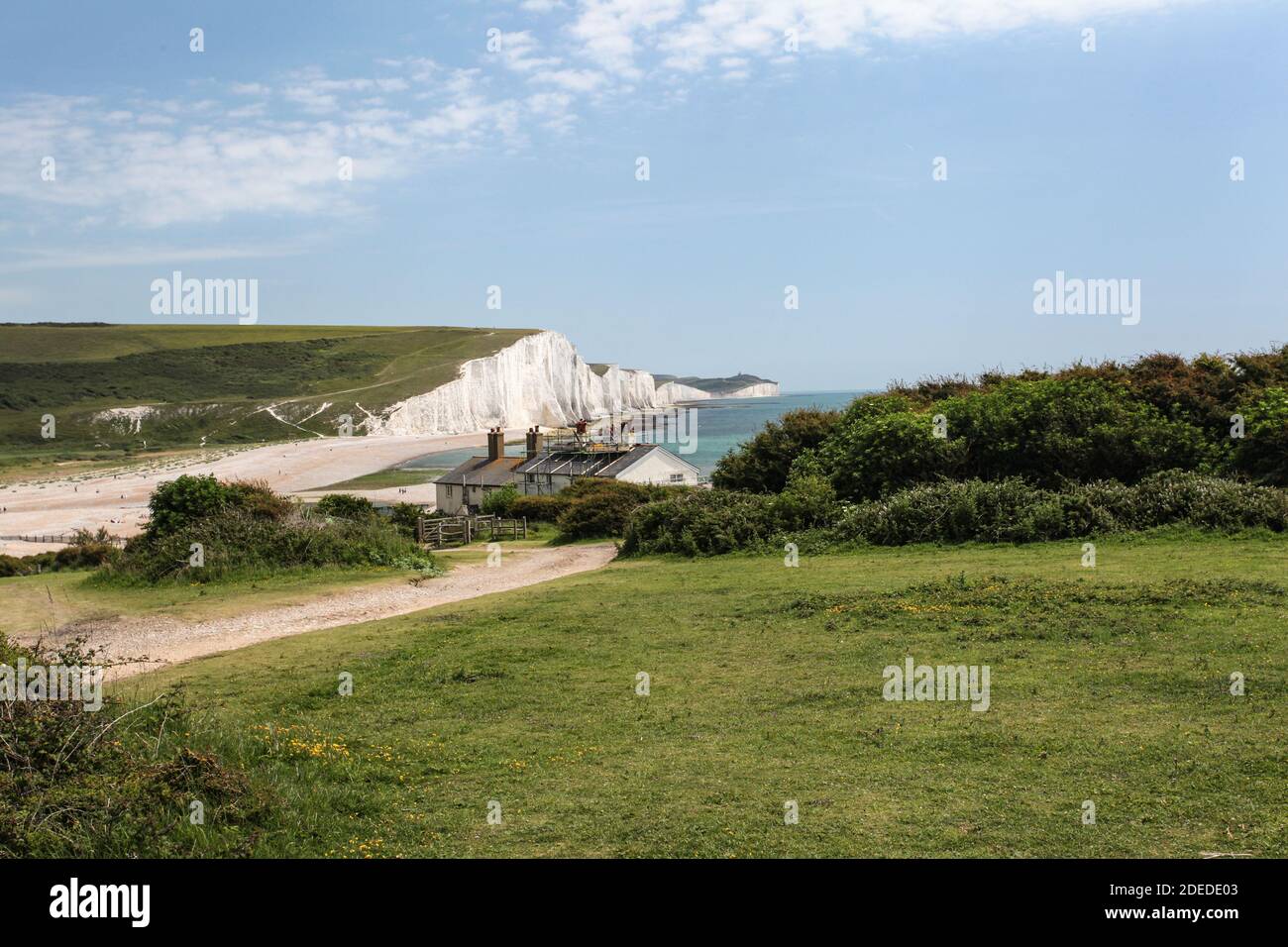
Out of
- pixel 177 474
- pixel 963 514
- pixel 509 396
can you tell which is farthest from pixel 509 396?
pixel 963 514

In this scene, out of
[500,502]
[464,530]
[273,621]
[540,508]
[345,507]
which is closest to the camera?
[273,621]

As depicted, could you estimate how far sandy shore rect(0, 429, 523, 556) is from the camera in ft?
190

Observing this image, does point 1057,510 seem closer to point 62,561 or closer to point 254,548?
point 254,548

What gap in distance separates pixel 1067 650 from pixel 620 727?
5.80 metres

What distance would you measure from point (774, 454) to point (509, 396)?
120359 mm

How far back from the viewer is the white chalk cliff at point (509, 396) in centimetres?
13562

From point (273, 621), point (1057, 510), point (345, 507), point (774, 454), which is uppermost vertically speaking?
point (774, 454)

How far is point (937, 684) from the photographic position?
12.0 m

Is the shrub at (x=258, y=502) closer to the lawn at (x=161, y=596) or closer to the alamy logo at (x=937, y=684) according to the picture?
the lawn at (x=161, y=596)
